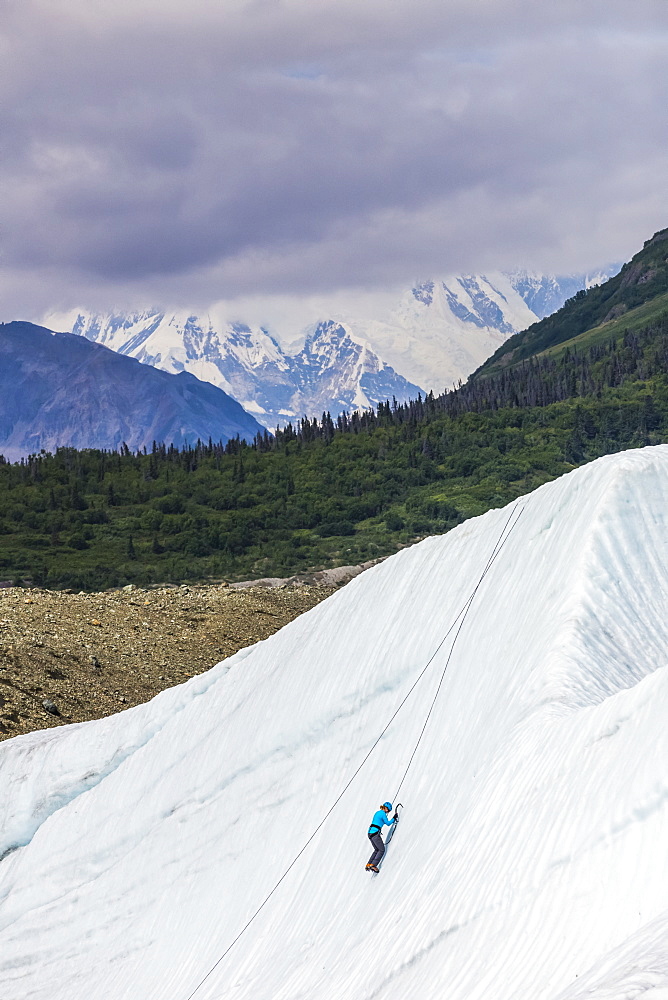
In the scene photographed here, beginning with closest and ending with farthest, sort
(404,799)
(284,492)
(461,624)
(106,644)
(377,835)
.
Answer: (377,835) < (404,799) < (461,624) < (106,644) < (284,492)

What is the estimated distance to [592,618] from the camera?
16.8 meters

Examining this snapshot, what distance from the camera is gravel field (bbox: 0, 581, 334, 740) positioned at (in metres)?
43.0

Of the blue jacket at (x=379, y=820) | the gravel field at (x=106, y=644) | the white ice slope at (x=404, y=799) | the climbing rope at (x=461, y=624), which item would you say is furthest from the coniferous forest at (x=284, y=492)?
the blue jacket at (x=379, y=820)

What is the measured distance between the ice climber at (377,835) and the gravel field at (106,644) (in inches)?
1027

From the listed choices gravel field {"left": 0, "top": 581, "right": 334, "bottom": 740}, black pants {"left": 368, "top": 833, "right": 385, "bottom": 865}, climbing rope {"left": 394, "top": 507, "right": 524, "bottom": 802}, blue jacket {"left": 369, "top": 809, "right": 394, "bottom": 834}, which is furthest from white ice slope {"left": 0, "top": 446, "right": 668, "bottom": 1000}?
gravel field {"left": 0, "top": 581, "right": 334, "bottom": 740}

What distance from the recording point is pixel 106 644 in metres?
50.1

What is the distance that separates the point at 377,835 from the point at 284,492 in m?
132

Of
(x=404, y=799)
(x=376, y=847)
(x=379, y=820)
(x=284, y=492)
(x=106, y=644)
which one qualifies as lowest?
(x=376, y=847)

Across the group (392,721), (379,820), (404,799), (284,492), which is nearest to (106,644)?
(392,721)

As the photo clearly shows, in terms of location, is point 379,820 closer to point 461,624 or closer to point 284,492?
point 461,624

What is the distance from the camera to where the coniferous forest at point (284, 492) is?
108175 millimetres

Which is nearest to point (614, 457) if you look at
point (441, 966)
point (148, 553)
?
point (441, 966)

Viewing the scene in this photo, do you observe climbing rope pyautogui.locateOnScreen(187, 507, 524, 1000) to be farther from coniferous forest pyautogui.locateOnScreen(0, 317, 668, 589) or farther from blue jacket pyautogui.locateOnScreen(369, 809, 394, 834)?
coniferous forest pyautogui.locateOnScreen(0, 317, 668, 589)

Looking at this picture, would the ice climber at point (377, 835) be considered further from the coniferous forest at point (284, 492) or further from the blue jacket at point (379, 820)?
the coniferous forest at point (284, 492)
